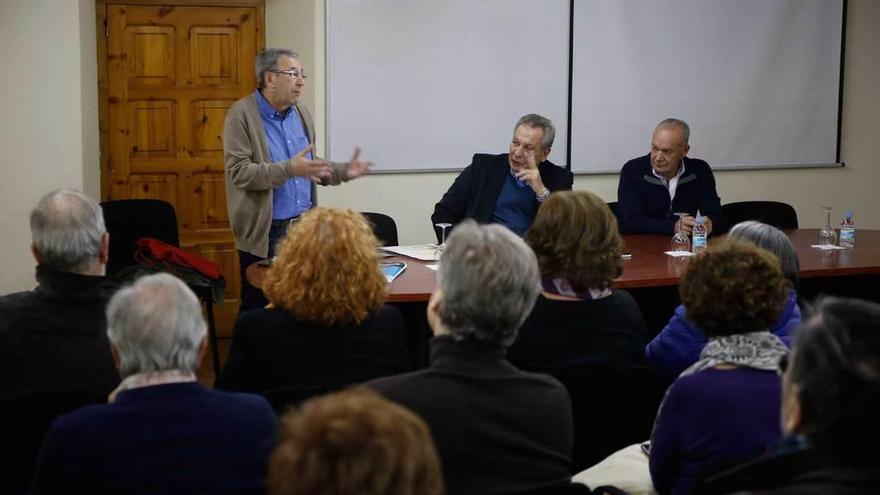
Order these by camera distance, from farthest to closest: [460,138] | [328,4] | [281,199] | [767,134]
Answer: [767,134], [460,138], [328,4], [281,199]

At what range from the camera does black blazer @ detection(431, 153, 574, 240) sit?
5.21m

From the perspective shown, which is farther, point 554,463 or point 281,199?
point 281,199

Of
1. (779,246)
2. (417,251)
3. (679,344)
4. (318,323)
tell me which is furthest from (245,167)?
(779,246)

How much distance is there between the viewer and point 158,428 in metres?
1.94

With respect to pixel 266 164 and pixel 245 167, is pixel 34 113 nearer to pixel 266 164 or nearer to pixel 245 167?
pixel 245 167

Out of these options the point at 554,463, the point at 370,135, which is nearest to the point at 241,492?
the point at 554,463

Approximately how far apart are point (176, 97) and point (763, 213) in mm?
3382

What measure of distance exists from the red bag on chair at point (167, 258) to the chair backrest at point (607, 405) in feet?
8.35

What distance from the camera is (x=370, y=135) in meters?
6.19

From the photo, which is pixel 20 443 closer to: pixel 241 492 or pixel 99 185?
pixel 241 492

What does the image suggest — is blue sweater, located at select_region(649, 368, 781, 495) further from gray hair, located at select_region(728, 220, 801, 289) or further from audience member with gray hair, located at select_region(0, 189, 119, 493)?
audience member with gray hair, located at select_region(0, 189, 119, 493)

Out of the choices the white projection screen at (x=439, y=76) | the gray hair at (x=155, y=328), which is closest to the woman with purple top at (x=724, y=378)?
the gray hair at (x=155, y=328)

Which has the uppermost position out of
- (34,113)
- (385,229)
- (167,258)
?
(34,113)

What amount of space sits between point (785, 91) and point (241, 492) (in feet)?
19.8
